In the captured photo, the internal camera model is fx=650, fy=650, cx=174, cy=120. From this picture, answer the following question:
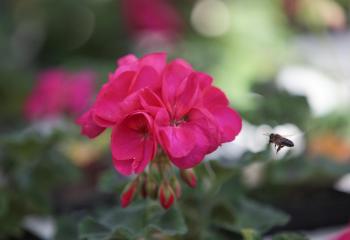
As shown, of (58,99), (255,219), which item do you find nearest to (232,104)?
(58,99)

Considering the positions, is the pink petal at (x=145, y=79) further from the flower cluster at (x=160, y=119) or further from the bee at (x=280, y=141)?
the bee at (x=280, y=141)

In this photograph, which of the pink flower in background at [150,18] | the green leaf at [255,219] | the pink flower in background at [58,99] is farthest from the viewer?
the pink flower in background at [150,18]

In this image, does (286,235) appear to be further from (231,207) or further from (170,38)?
(170,38)

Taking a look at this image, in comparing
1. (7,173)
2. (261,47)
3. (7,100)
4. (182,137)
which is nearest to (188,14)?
(261,47)

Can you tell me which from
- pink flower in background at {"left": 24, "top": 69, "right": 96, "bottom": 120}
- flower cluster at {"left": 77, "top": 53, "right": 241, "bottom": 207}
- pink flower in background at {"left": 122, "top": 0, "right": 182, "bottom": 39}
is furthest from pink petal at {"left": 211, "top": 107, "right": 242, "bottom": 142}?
pink flower in background at {"left": 122, "top": 0, "right": 182, "bottom": 39}

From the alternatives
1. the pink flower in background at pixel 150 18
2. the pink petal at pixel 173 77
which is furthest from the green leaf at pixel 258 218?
the pink flower in background at pixel 150 18

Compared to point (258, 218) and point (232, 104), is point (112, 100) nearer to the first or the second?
point (258, 218)
